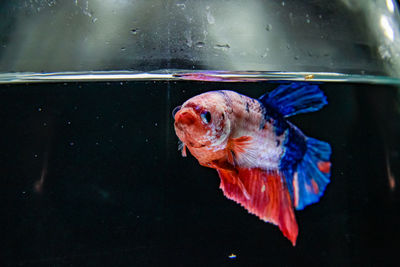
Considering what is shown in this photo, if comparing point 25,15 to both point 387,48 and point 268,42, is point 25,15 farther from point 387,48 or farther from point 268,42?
point 387,48

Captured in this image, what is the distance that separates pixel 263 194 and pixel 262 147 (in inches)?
8.7

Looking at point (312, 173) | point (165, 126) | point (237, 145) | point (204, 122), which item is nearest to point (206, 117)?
point (204, 122)

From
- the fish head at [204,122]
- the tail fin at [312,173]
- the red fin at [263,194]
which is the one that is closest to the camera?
the fish head at [204,122]

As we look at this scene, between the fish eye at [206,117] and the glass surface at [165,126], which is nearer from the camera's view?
the fish eye at [206,117]

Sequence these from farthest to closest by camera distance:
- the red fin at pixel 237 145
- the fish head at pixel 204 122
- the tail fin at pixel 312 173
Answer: the tail fin at pixel 312 173, the red fin at pixel 237 145, the fish head at pixel 204 122

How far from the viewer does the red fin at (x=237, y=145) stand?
3.34 ft

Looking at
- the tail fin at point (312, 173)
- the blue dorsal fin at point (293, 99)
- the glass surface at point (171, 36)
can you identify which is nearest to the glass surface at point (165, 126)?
the glass surface at point (171, 36)

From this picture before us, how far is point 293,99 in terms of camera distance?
1.14 metres

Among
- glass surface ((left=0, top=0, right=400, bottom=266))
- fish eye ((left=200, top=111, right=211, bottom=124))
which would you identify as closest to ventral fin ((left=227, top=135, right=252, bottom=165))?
fish eye ((left=200, top=111, right=211, bottom=124))

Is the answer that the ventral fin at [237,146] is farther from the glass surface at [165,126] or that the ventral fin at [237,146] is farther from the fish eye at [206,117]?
the glass surface at [165,126]

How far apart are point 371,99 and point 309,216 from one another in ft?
2.29

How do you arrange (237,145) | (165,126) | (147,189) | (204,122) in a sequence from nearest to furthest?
(204,122) < (237,145) < (165,126) < (147,189)

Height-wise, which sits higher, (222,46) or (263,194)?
(222,46)

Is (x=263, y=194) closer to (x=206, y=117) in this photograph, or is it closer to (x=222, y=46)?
(x=206, y=117)
